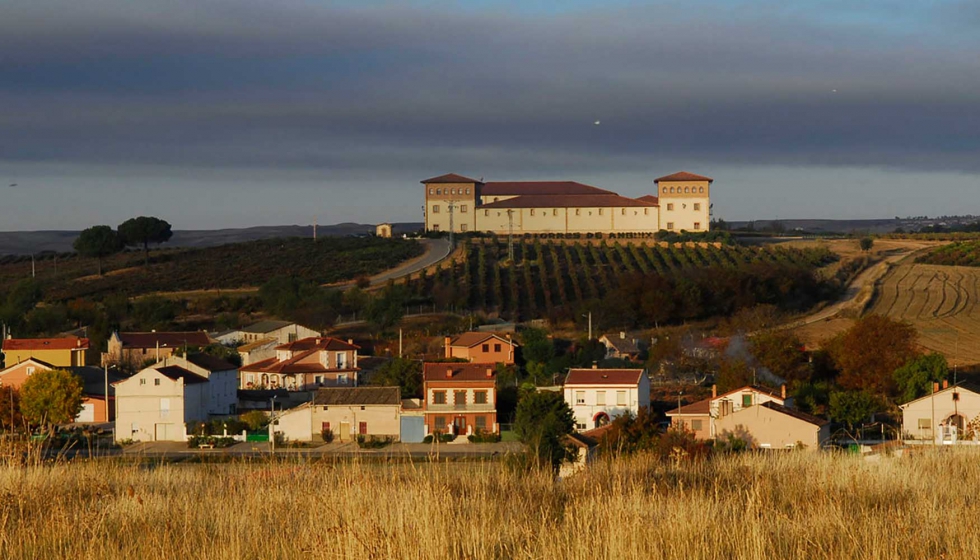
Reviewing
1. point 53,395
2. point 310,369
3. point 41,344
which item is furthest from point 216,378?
point 41,344

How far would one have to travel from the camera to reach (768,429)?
2281cm

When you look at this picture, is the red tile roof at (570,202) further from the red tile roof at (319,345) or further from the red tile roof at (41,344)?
the red tile roof at (41,344)

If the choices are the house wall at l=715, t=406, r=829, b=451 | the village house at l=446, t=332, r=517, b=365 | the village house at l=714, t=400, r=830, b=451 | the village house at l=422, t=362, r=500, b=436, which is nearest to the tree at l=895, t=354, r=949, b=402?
the village house at l=714, t=400, r=830, b=451

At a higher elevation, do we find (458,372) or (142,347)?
(142,347)

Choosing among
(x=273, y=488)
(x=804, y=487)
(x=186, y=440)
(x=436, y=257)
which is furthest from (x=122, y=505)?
(x=436, y=257)

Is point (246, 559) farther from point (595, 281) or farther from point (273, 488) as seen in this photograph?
point (595, 281)

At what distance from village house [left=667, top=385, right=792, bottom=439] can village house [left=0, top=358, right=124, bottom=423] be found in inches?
553

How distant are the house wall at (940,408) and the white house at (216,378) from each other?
1659 centimetres

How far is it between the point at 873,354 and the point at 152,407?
1819cm

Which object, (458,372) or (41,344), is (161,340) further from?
(458,372)

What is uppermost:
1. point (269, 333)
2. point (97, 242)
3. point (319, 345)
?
point (97, 242)

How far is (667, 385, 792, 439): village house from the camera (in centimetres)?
2400

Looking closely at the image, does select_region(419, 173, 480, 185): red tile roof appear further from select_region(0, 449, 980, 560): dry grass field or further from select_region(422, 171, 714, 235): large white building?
select_region(0, 449, 980, 560): dry grass field

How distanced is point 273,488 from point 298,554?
163 cm
